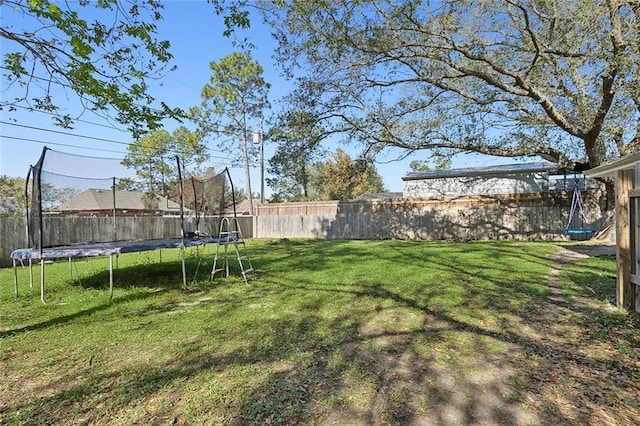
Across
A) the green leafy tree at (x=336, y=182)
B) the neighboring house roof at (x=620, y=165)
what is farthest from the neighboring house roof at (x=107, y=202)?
the green leafy tree at (x=336, y=182)

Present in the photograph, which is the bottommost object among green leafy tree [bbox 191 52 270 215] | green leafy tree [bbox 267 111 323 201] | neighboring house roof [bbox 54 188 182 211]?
neighboring house roof [bbox 54 188 182 211]

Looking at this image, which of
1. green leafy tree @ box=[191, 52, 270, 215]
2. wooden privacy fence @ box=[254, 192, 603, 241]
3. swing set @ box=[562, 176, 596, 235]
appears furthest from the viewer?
green leafy tree @ box=[191, 52, 270, 215]

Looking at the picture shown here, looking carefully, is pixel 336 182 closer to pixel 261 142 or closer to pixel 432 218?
pixel 261 142

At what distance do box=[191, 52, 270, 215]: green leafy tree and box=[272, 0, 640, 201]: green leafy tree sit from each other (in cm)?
1244

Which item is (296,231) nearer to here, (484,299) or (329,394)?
(484,299)

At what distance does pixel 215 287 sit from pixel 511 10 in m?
7.89

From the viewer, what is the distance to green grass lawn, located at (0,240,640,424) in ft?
6.53

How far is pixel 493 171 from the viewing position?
14.7 metres

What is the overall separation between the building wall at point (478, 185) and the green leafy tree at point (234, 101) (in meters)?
9.59

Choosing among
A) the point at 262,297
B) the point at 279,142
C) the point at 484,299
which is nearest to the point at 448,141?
the point at 279,142

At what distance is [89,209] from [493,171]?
1428cm

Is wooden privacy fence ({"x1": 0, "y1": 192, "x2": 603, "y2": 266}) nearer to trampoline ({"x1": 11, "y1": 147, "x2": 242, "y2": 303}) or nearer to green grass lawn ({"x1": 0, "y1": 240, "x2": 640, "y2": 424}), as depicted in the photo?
trampoline ({"x1": 11, "y1": 147, "x2": 242, "y2": 303})

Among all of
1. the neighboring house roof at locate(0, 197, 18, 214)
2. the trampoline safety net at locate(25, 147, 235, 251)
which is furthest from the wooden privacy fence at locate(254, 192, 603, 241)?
the neighboring house roof at locate(0, 197, 18, 214)

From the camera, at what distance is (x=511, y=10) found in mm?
7219
